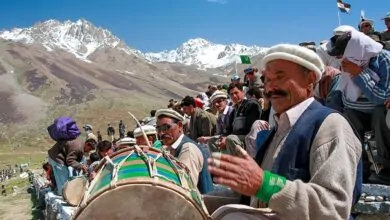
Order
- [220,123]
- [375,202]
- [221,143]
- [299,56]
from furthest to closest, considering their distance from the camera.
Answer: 1. [220,123]
2. [221,143]
3. [375,202]
4. [299,56]

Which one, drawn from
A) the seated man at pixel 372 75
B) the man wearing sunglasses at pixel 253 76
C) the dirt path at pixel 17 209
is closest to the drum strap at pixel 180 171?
the seated man at pixel 372 75

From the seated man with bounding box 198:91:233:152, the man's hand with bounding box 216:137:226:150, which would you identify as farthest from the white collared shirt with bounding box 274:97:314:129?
the seated man with bounding box 198:91:233:152

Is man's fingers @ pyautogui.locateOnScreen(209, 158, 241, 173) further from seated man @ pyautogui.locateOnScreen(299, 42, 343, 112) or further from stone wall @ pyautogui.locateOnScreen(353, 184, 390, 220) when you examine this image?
seated man @ pyautogui.locateOnScreen(299, 42, 343, 112)

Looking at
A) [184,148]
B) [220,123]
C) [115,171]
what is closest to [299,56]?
[115,171]

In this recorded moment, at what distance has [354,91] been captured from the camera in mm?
5387

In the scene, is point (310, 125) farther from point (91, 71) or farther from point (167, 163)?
point (91, 71)

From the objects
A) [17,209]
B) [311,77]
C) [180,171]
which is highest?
[311,77]

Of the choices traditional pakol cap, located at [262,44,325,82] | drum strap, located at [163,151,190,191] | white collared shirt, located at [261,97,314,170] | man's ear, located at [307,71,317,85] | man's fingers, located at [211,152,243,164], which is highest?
traditional pakol cap, located at [262,44,325,82]

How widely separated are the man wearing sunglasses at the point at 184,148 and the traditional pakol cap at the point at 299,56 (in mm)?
2061

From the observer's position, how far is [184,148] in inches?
213

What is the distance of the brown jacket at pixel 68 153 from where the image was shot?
9.39m

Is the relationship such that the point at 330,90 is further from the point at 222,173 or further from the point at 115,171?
the point at 222,173

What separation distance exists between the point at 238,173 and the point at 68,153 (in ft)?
24.5

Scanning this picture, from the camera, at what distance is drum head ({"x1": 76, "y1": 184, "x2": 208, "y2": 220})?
2947mm
